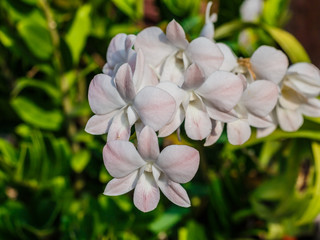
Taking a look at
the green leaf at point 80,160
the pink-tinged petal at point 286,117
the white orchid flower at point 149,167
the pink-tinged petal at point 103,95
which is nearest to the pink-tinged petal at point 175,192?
the white orchid flower at point 149,167

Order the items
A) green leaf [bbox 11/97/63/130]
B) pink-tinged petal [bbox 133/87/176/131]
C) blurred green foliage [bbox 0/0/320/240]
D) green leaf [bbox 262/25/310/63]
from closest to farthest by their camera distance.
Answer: pink-tinged petal [bbox 133/87/176/131] → green leaf [bbox 262/25/310/63] → blurred green foliage [bbox 0/0/320/240] → green leaf [bbox 11/97/63/130]

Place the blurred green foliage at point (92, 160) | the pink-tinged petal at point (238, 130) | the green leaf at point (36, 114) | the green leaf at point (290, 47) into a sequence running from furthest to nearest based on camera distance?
1. the green leaf at point (36, 114)
2. the blurred green foliage at point (92, 160)
3. the green leaf at point (290, 47)
4. the pink-tinged petal at point (238, 130)

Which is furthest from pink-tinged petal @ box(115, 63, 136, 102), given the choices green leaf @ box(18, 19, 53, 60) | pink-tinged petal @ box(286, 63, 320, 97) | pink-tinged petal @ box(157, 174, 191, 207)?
green leaf @ box(18, 19, 53, 60)

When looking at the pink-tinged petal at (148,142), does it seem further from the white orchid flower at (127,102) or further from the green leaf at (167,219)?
the green leaf at (167,219)

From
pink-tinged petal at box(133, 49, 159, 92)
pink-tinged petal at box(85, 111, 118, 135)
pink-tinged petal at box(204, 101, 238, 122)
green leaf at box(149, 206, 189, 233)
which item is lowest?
green leaf at box(149, 206, 189, 233)

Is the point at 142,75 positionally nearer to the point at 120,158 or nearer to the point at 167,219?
the point at 120,158

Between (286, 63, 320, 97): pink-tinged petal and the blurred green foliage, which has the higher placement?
(286, 63, 320, 97): pink-tinged petal

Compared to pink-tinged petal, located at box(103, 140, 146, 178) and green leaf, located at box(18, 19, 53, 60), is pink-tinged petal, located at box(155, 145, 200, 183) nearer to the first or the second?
pink-tinged petal, located at box(103, 140, 146, 178)

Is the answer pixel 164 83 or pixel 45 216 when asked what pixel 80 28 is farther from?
pixel 164 83

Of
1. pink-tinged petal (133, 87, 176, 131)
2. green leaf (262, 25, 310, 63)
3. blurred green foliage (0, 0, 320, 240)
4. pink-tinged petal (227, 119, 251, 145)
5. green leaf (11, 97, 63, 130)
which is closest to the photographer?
pink-tinged petal (133, 87, 176, 131)

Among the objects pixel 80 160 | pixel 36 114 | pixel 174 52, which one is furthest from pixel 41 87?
pixel 174 52
